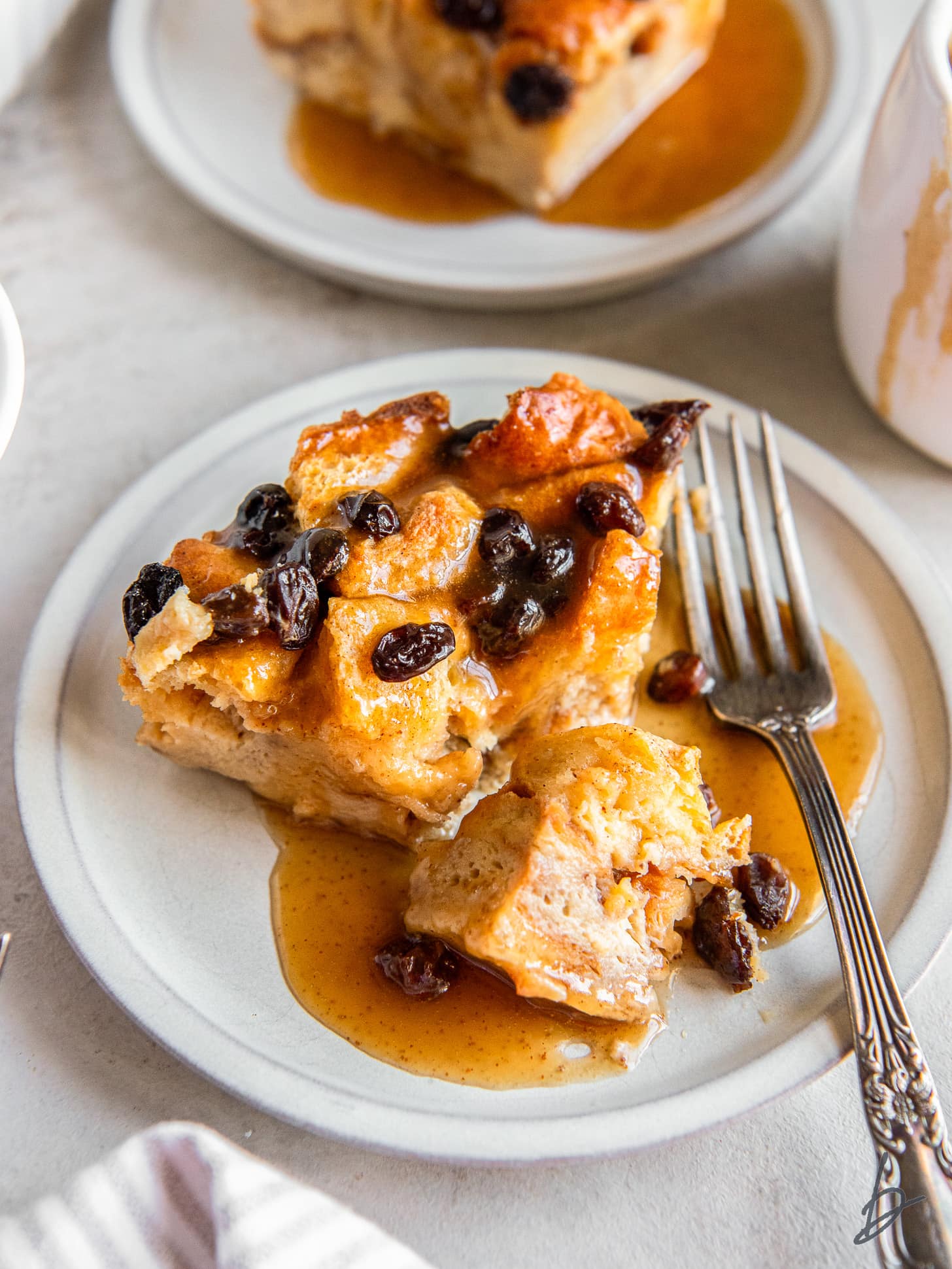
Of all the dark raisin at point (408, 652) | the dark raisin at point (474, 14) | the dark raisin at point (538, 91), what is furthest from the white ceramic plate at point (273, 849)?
the dark raisin at point (474, 14)

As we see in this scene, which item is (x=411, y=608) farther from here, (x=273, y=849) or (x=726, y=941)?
(x=726, y=941)

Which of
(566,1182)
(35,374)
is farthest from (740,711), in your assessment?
(35,374)

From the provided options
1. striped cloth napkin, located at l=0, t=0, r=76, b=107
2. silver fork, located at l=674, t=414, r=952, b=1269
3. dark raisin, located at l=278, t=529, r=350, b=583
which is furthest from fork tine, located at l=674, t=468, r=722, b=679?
striped cloth napkin, located at l=0, t=0, r=76, b=107

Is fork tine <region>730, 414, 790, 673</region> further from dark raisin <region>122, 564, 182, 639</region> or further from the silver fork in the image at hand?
dark raisin <region>122, 564, 182, 639</region>

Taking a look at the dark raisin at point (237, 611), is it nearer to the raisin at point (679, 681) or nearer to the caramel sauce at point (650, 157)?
the raisin at point (679, 681)

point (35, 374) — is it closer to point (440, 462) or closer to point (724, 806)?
point (440, 462)

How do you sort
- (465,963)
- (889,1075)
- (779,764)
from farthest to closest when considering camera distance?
(779,764) → (465,963) → (889,1075)

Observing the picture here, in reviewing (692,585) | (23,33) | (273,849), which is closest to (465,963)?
(273,849)
